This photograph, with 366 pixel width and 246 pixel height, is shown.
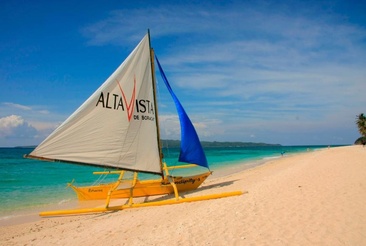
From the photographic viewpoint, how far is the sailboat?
34.7 feet

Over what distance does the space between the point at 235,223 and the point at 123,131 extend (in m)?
6.04

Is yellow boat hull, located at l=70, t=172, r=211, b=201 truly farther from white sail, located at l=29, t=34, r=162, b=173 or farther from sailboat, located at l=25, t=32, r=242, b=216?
white sail, located at l=29, t=34, r=162, b=173

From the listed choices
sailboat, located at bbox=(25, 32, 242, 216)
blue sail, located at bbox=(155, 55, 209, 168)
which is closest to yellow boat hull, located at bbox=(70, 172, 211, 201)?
sailboat, located at bbox=(25, 32, 242, 216)

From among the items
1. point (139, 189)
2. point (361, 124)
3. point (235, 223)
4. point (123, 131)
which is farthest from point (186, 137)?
point (361, 124)

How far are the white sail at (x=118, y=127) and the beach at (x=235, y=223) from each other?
230 cm

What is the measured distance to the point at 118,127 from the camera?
11.5m

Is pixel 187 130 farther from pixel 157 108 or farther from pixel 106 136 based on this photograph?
pixel 106 136

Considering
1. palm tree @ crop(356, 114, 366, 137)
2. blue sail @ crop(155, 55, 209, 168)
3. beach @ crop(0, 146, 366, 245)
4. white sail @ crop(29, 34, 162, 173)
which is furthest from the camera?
palm tree @ crop(356, 114, 366, 137)

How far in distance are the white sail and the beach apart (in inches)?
90.6

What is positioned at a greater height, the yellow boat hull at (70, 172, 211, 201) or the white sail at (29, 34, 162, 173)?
the white sail at (29, 34, 162, 173)

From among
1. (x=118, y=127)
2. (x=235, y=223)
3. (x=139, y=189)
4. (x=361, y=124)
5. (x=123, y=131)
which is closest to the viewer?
(x=235, y=223)

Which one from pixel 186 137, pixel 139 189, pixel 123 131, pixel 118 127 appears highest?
pixel 118 127

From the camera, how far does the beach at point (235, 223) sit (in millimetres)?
6695

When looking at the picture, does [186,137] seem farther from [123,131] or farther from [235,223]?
[235,223]
